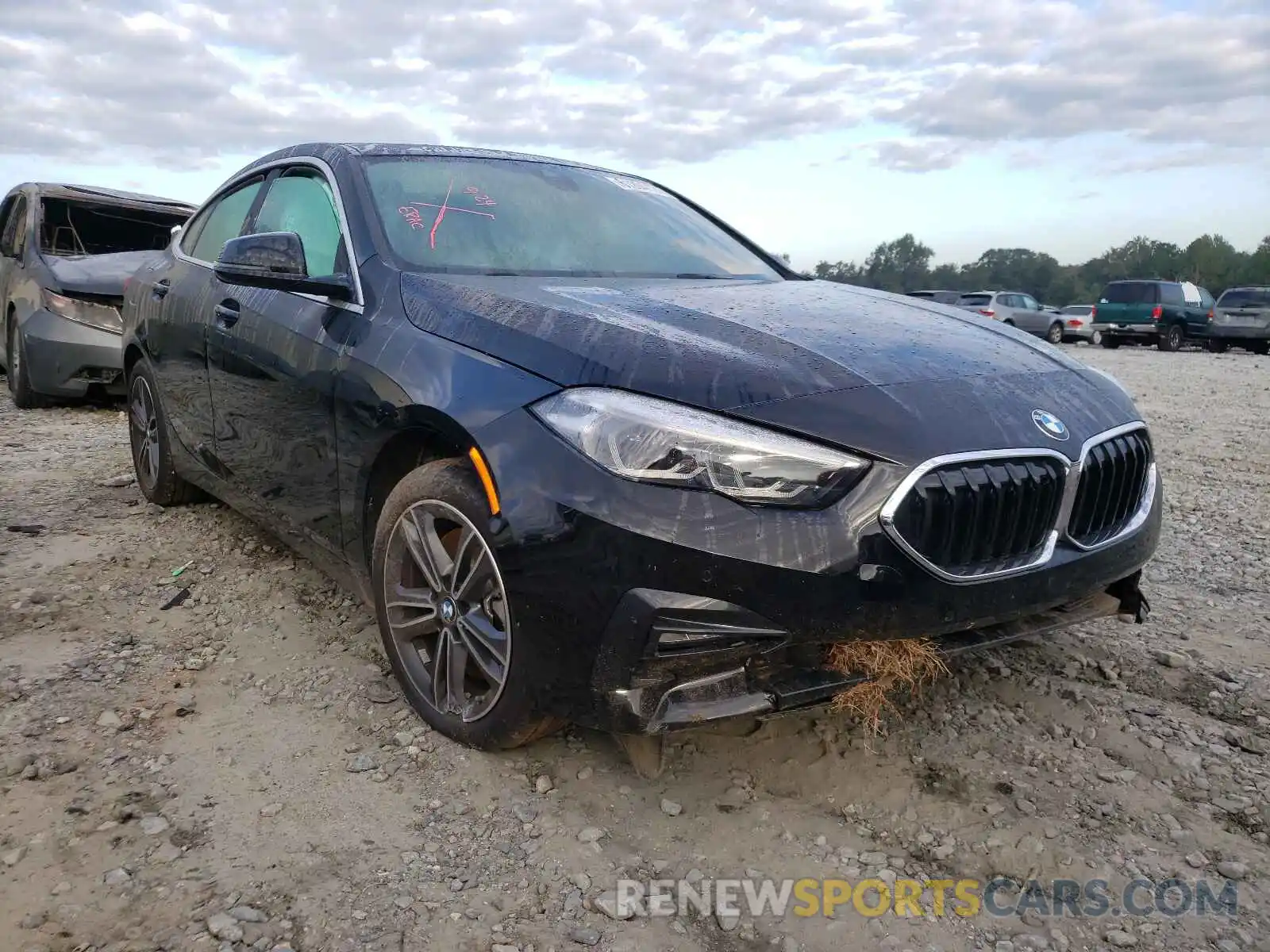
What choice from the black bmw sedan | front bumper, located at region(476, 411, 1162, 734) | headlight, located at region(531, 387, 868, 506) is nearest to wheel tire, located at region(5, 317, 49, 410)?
the black bmw sedan

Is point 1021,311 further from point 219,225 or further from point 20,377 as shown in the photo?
point 219,225

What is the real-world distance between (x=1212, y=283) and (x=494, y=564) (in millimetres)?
74545

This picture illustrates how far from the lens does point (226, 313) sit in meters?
3.54

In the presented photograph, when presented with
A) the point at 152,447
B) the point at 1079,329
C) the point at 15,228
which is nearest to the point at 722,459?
the point at 152,447

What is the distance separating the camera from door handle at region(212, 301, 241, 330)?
3475mm

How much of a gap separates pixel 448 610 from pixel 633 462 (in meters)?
0.73

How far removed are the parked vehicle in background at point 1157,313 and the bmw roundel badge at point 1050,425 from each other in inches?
912

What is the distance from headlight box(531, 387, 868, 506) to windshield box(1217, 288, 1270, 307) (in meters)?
23.3

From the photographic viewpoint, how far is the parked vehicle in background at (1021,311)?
26438mm

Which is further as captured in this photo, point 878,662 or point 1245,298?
point 1245,298

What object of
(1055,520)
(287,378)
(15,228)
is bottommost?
(1055,520)

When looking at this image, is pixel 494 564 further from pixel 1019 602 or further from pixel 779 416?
pixel 1019 602

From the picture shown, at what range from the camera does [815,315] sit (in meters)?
2.70

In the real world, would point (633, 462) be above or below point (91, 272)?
below
